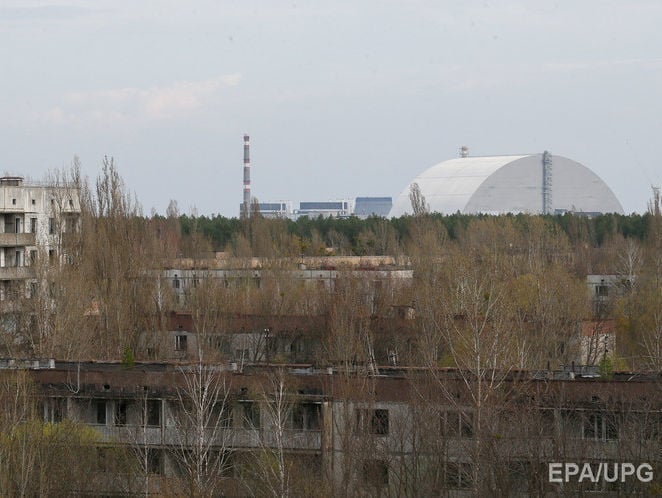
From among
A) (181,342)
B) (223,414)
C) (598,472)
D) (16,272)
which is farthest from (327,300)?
(598,472)

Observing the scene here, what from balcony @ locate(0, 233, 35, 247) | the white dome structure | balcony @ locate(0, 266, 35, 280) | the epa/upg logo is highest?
the white dome structure

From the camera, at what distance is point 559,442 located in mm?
11562

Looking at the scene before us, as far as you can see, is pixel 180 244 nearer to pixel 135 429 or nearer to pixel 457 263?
pixel 457 263

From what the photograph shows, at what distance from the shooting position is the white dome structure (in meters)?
68.9


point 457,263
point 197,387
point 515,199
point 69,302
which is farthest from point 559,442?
point 515,199

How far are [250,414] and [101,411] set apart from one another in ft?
5.36

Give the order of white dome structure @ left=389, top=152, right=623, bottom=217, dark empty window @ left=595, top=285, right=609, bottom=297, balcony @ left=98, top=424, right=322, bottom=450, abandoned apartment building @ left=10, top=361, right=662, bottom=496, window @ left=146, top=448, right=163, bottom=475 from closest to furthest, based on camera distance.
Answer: abandoned apartment building @ left=10, top=361, right=662, bottom=496
balcony @ left=98, top=424, right=322, bottom=450
window @ left=146, top=448, right=163, bottom=475
dark empty window @ left=595, top=285, right=609, bottom=297
white dome structure @ left=389, top=152, right=623, bottom=217

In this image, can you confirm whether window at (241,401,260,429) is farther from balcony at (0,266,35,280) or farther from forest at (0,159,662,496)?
balcony at (0,266,35,280)

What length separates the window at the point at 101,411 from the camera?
13.8 metres

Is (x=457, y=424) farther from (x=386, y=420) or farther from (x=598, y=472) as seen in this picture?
(x=598, y=472)

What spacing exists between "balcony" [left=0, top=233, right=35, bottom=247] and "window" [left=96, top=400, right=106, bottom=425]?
10747 mm

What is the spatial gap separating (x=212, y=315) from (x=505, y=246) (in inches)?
618

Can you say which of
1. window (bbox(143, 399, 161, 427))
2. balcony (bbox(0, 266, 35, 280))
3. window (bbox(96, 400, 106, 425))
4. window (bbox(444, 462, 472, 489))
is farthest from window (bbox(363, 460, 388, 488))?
balcony (bbox(0, 266, 35, 280))

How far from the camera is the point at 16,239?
24172 millimetres
